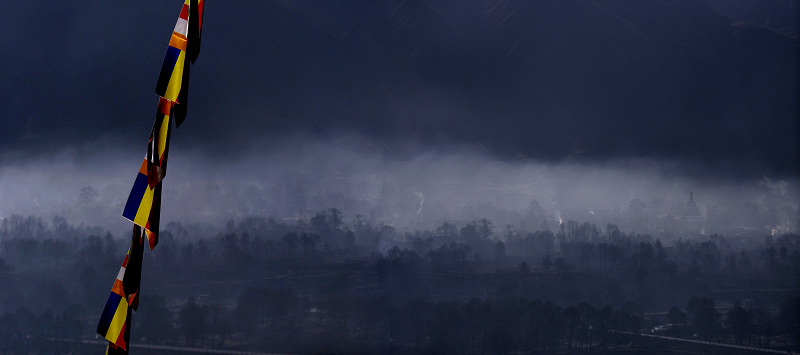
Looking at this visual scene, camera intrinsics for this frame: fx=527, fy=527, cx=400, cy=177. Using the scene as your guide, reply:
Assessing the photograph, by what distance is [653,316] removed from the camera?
20.0 meters

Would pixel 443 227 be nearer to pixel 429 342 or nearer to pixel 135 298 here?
pixel 429 342

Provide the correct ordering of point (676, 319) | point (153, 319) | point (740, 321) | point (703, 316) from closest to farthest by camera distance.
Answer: point (740, 321) → point (153, 319) → point (703, 316) → point (676, 319)

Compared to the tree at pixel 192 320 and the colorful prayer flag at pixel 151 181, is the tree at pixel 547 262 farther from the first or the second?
the colorful prayer flag at pixel 151 181

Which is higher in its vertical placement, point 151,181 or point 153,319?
point 151,181

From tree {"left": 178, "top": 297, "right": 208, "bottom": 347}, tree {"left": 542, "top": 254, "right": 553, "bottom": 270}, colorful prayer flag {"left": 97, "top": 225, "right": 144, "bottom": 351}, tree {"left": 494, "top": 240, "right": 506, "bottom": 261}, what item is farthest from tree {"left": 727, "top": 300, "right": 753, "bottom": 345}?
colorful prayer flag {"left": 97, "top": 225, "right": 144, "bottom": 351}

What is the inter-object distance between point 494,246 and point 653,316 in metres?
6.77

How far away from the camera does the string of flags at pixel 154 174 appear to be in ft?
2.90

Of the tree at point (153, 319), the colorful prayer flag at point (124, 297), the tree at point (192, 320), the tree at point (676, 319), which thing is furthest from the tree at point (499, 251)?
the colorful prayer flag at point (124, 297)

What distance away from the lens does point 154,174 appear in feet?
2.87

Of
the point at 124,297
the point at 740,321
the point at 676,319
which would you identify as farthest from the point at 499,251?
the point at 124,297

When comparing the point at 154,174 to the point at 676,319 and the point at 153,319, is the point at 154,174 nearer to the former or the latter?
the point at 153,319

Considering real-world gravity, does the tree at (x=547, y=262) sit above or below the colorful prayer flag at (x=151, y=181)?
below

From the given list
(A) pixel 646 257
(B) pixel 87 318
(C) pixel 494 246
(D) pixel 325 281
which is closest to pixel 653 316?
(A) pixel 646 257

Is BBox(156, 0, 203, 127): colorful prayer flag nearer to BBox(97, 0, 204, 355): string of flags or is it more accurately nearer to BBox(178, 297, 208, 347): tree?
BBox(97, 0, 204, 355): string of flags
